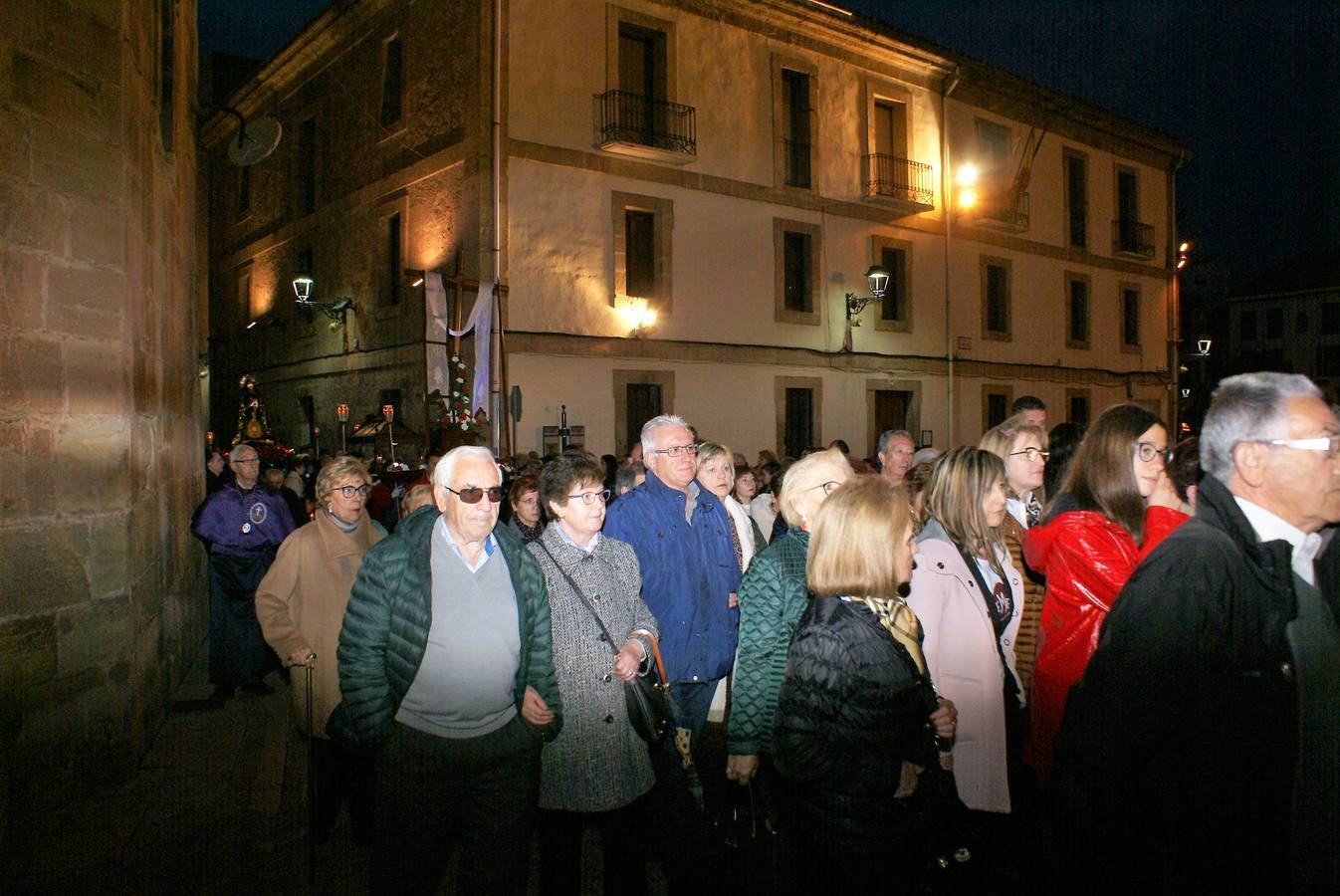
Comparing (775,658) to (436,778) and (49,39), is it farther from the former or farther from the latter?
(49,39)

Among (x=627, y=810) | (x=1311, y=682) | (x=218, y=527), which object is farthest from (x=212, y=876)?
(x=1311, y=682)

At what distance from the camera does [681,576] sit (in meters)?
4.45

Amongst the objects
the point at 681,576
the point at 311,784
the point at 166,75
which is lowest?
the point at 311,784

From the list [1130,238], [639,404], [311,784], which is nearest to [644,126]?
[639,404]

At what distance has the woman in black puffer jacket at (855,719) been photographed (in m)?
2.76

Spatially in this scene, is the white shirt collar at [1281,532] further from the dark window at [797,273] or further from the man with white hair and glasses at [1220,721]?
the dark window at [797,273]

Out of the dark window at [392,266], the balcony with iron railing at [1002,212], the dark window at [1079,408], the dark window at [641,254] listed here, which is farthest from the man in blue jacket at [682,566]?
the dark window at [1079,408]

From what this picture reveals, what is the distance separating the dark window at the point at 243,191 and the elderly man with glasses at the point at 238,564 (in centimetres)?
1900

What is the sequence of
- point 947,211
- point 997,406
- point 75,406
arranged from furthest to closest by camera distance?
point 997,406, point 947,211, point 75,406

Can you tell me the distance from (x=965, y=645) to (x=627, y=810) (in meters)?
1.46

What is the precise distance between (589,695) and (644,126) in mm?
14985

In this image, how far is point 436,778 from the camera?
312 cm

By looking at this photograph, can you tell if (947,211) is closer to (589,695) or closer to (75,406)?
(75,406)

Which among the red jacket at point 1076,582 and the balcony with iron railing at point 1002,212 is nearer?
the red jacket at point 1076,582
